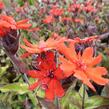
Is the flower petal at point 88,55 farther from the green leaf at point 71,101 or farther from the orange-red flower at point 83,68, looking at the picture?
the green leaf at point 71,101

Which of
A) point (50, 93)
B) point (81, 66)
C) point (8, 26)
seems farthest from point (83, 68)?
point (8, 26)

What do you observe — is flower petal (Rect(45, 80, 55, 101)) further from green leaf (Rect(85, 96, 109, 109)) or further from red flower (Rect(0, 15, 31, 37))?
green leaf (Rect(85, 96, 109, 109))

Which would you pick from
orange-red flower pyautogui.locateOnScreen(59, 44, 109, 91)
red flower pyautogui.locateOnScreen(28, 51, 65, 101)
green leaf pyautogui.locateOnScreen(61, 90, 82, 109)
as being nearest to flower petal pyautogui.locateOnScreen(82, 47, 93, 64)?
orange-red flower pyautogui.locateOnScreen(59, 44, 109, 91)

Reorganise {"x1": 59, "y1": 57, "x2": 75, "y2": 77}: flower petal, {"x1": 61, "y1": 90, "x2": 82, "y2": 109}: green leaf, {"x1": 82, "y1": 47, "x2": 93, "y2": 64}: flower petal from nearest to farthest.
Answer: {"x1": 59, "y1": 57, "x2": 75, "y2": 77}: flower petal
{"x1": 82, "y1": 47, "x2": 93, "y2": 64}: flower petal
{"x1": 61, "y1": 90, "x2": 82, "y2": 109}: green leaf

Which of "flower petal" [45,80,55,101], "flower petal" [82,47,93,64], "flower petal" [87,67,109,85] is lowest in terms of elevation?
"flower petal" [45,80,55,101]

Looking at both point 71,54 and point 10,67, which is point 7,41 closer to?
point 71,54

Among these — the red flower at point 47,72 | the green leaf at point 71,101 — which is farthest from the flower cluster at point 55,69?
the green leaf at point 71,101
